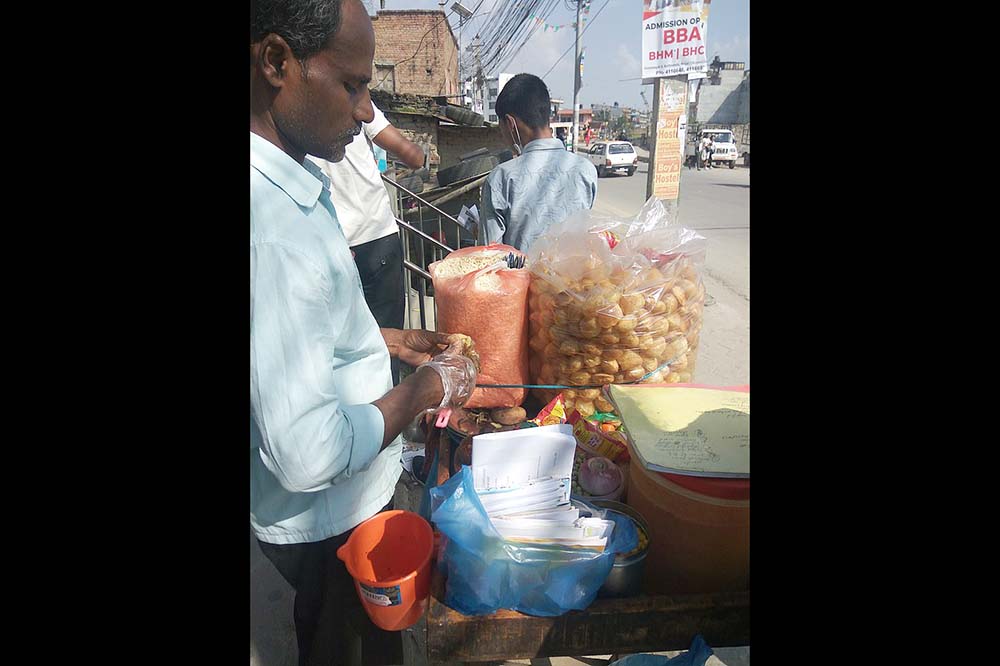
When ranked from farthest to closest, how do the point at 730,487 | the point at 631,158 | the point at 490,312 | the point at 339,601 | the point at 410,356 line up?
the point at 631,158, the point at 490,312, the point at 410,356, the point at 339,601, the point at 730,487

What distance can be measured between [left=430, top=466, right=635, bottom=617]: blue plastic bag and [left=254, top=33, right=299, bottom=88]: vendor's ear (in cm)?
77

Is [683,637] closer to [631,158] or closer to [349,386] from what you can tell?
[349,386]

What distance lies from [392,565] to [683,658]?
58 cm

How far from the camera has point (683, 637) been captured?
105cm


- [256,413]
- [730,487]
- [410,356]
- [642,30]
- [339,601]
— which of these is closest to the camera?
[256,413]

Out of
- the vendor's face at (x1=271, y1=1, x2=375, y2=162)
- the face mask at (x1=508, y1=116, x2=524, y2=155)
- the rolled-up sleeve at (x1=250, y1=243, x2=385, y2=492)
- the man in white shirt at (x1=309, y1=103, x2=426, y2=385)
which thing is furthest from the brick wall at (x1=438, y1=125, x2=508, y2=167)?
the rolled-up sleeve at (x1=250, y1=243, x2=385, y2=492)

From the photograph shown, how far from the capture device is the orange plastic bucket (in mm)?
1000

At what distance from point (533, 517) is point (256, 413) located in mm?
530

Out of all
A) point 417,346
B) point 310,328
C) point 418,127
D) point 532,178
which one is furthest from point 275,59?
point 418,127

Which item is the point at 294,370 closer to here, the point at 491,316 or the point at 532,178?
the point at 491,316

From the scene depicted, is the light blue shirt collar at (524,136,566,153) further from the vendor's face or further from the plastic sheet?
the vendor's face

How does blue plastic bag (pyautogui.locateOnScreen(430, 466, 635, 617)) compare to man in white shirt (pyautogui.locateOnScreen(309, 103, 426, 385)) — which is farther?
man in white shirt (pyautogui.locateOnScreen(309, 103, 426, 385))

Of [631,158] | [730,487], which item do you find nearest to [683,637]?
[730,487]

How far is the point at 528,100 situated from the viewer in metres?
2.63
